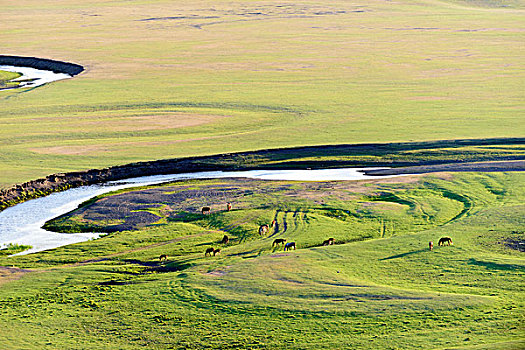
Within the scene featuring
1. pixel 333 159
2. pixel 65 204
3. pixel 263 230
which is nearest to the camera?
pixel 263 230

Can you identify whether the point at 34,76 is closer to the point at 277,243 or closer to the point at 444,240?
the point at 277,243

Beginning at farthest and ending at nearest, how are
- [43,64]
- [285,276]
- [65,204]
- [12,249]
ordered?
[43,64], [65,204], [12,249], [285,276]

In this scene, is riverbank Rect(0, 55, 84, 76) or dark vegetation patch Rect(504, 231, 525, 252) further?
riverbank Rect(0, 55, 84, 76)

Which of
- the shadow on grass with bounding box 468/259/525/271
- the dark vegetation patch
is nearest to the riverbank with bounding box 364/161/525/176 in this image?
the dark vegetation patch

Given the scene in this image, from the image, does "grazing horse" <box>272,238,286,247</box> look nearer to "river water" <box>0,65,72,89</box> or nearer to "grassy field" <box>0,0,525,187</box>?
"grassy field" <box>0,0,525,187</box>

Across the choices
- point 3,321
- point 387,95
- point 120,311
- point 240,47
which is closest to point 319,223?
point 120,311

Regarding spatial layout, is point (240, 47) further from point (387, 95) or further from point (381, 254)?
point (381, 254)

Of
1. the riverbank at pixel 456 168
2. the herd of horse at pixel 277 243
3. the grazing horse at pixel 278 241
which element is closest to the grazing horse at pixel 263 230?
the herd of horse at pixel 277 243

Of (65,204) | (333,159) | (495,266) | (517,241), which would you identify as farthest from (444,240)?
(65,204)
